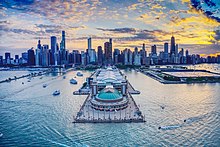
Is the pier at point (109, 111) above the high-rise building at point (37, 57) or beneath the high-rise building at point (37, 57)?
beneath

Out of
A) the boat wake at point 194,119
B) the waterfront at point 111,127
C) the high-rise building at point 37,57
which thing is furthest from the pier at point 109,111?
the high-rise building at point 37,57

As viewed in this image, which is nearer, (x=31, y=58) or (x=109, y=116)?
(x=109, y=116)

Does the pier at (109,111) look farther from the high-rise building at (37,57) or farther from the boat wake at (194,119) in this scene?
the high-rise building at (37,57)

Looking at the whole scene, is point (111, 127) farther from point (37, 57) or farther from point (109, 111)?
point (37, 57)

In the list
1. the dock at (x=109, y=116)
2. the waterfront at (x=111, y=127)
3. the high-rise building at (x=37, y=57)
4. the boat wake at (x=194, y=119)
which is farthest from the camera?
the high-rise building at (x=37, y=57)

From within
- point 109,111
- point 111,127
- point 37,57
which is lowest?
point 111,127

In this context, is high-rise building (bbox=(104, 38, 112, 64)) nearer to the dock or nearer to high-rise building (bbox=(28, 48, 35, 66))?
high-rise building (bbox=(28, 48, 35, 66))

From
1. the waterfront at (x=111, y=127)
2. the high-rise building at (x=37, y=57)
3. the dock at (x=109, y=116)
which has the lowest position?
the waterfront at (x=111, y=127)

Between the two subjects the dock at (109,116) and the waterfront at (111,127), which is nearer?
the waterfront at (111,127)

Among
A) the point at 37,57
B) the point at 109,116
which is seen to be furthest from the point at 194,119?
the point at 37,57

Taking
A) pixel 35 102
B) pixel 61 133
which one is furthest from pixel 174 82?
pixel 61 133

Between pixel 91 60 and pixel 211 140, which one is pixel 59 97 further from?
pixel 91 60

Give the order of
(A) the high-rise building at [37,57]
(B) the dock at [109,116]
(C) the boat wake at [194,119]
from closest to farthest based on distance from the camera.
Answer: (B) the dock at [109,116] → (C) the boat wake at [194,119] → (A) the high-rise building at [37,57]
